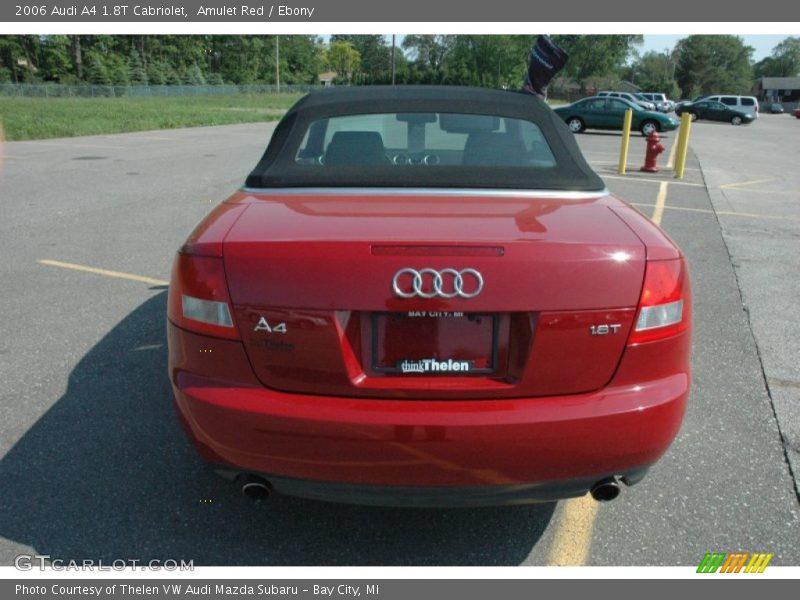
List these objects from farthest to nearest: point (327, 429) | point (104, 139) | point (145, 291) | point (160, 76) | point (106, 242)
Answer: point (160, 76), point (104, 139), point (106, 242), point (145, 291), point (327, 429)

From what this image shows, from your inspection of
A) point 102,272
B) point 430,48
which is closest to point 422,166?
point 102,272

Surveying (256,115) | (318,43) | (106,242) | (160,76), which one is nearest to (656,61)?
(318,43)

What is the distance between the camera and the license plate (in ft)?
6.91

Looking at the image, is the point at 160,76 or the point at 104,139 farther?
the point at 160,76

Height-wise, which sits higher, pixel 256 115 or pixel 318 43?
pixel 318 43

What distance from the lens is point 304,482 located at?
7.20ft

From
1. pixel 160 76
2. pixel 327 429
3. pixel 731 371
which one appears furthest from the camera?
pixel 160 76

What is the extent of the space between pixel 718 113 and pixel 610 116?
1940cm

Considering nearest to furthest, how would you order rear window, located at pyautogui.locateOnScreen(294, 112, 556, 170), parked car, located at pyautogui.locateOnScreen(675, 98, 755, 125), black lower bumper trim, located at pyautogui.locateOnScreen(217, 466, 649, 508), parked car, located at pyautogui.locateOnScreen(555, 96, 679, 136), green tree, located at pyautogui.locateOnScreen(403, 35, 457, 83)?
black lower bumper trim, located at pyautogui.locateOnScreen(217, 466, 649, 508) → rear window, located at pyautogui.locateOnScreen(294, 112, 556, 170) → parked car, located at pyautogui.locateOnScreen(555, 96, 679, 136) → parked car, located at pyautogui.locateOnScreen(675, 98, 755, 125) → green tree, located at pyautogui.locateOnScreen(403, 35, 457, 83)

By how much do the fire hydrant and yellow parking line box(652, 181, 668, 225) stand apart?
1611mm

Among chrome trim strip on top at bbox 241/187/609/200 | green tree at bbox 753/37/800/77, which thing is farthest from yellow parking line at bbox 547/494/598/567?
green tree at bbox 753/37/800/77

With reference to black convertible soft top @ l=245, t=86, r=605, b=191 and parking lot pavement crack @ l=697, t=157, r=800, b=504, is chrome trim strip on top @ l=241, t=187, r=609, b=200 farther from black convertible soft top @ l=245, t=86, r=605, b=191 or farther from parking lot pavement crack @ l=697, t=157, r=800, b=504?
parking lot pavement crack @ l=697, t=157, r=800, b=504

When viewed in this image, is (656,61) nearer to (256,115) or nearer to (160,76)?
(160,76)

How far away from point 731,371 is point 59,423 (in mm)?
3850
